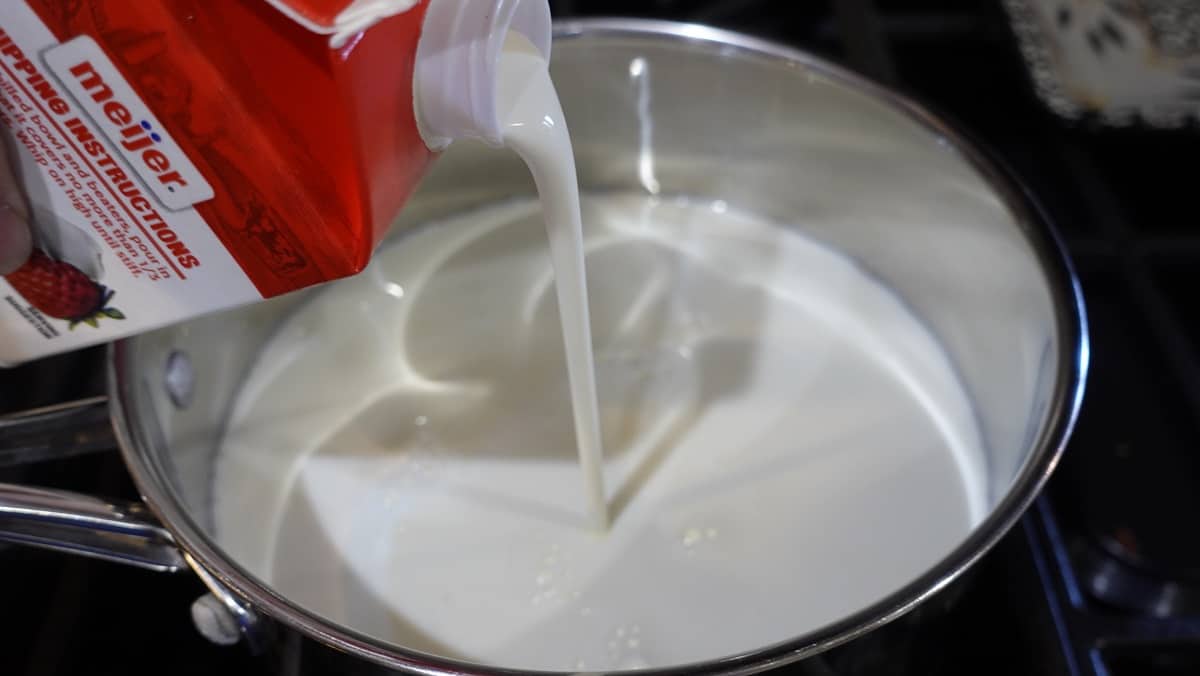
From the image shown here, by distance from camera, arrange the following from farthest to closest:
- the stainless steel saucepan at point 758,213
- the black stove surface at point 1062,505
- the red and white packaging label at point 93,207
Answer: the black stove surface at point 1062,505
the stainless steel saucepan at point 758,213
the red and white packaging label at point 93,207

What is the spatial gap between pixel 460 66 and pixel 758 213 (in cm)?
58

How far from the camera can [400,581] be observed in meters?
0.78

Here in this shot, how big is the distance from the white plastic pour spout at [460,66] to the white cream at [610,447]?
1.16 feet

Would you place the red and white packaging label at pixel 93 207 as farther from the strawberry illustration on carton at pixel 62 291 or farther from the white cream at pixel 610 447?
the white cream at pixel 610 447

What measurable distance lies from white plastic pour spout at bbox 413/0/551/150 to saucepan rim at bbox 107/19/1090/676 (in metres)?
0.23

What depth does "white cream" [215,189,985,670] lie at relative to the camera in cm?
76

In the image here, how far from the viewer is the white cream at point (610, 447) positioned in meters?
0.76

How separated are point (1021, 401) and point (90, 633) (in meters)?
0.65

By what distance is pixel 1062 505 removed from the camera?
2.57 ft

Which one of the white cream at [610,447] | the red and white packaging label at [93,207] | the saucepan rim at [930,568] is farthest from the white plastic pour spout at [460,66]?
the white cream at [610,447]

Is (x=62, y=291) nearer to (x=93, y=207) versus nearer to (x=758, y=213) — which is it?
(x=93, y=207)

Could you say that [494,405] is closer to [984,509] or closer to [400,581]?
[400,581]

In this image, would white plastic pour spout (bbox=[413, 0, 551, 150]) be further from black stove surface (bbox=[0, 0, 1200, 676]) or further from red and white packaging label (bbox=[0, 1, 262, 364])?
black stove surface (bbox=[0, 0, 1200, 676])

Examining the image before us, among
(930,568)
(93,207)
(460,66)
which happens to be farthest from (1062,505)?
(93,207)
